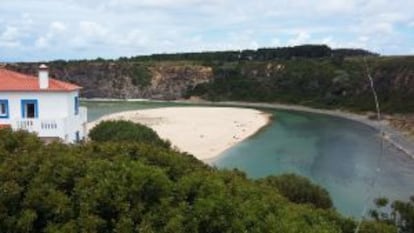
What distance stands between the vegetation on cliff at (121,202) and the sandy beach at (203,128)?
42542 mm

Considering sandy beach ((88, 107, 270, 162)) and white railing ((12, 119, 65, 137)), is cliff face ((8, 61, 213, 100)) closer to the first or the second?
sandy beach ((88, 107, 270, 162))

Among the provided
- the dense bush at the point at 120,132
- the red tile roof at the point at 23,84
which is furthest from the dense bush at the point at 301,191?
the dense bush at the point at 120,132

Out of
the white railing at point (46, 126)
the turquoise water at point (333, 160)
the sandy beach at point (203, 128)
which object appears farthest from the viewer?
the sandy beach at point (203, 128)

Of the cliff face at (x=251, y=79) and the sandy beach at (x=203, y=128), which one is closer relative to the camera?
the sandy beach at (x=203, y=128)

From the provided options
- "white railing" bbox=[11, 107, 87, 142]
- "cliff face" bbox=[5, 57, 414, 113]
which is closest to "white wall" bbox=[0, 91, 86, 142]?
"white railing" bbox=[11, 107, 87, 142]

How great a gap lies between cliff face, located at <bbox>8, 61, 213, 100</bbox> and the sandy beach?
54.9 m

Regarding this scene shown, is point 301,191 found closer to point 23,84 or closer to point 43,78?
point 43,78

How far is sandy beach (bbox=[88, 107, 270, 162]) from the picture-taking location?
208 feet

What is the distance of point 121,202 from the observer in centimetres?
1059

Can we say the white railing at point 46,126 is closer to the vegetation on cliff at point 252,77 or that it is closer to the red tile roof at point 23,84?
the red tile roof at point 23,84

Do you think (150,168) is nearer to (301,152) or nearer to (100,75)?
(301,152)

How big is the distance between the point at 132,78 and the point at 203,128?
8805cm

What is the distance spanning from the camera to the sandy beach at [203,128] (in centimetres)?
6334

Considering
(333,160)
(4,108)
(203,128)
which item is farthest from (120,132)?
(203,128)
